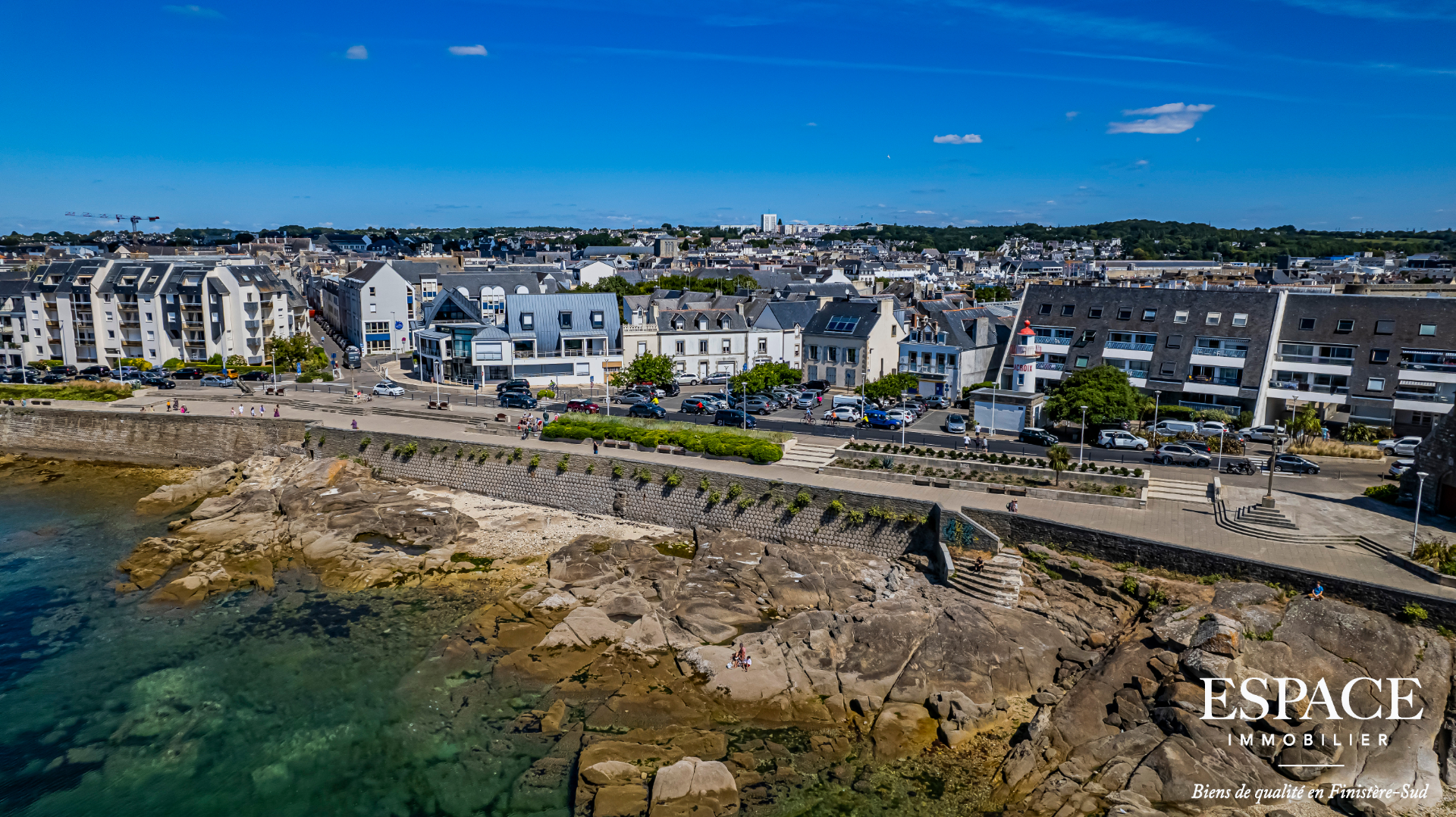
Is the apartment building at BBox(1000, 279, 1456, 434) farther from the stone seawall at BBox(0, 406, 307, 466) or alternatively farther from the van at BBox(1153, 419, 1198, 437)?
the stone seawall at BBox(0, 406, 307, 466)

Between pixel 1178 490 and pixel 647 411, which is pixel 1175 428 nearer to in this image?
pixel 1178 490

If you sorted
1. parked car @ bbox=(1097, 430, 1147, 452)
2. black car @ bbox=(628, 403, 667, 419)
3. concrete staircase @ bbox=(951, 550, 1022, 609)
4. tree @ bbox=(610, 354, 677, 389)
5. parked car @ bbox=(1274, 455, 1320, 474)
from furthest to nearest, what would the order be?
tree @ bbox=(610, 354, 677, 389) < black car @ bbox=(628, 403, 667, 419) < parked car @ bbox=(1097, 430, 1147, 452) < parked car @ bbox=(1274, 455, 1320, 474) < concrete staircase @ bbox=(951, 550, 1022, 609)

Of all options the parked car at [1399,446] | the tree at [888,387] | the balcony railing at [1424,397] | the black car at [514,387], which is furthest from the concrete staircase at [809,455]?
the balcony railing at [1424,397]

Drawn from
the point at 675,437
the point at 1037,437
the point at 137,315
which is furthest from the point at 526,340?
the point at 1037,437

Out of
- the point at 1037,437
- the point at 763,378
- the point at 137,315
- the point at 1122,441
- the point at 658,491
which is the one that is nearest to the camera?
the point at 658,491

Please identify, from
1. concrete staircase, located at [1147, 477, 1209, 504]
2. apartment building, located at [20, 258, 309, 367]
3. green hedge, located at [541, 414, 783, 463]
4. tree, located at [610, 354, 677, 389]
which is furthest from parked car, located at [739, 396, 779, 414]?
apartment building, located at [20, 258, 309, 367]

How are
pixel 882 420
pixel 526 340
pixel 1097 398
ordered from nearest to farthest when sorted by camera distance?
pixel 1097 398 → pixel 882 420 → pixel 526 340
